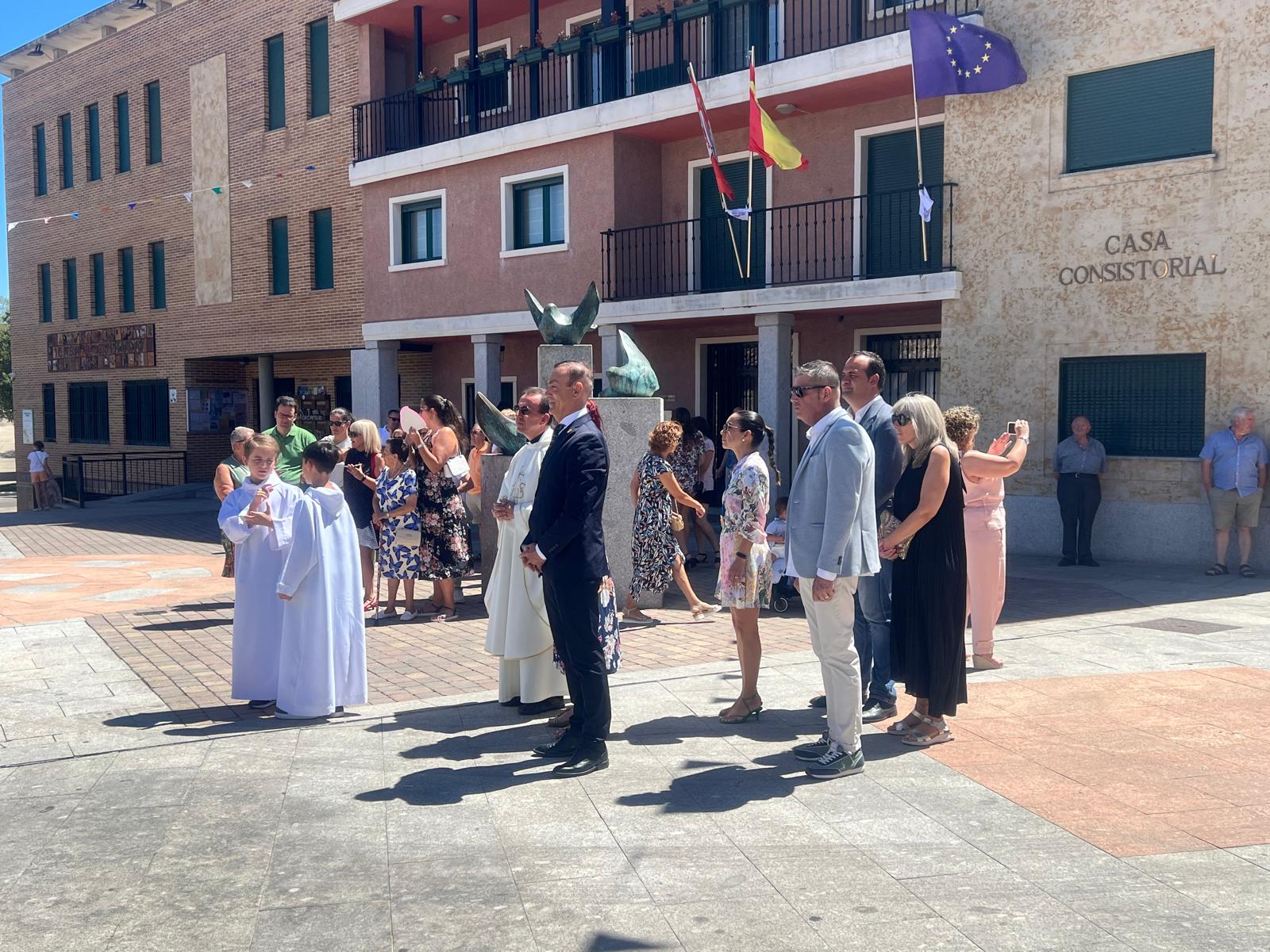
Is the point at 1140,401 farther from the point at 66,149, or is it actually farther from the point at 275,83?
the point at 66,149

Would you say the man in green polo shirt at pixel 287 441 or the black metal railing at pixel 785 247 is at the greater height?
the black metal railing at pixel 785 247

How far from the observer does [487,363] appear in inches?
814

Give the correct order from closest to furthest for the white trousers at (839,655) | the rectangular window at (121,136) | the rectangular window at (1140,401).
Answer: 1. the white trousers at (839,655)
2. the rectangular window at (1140,401)
3. the rectangular window at (121,136)

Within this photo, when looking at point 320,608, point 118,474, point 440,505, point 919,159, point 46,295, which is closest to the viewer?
point 320,608

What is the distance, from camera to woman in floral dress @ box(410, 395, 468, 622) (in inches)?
384

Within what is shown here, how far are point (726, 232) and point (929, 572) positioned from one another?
43.3 ft

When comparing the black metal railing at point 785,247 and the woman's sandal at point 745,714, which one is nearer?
the woman's sandal at point 745,714

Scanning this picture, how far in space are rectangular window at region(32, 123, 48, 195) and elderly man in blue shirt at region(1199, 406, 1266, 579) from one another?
31.1 m

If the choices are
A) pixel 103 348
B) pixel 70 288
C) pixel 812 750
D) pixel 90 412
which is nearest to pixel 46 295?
pixel 70 288

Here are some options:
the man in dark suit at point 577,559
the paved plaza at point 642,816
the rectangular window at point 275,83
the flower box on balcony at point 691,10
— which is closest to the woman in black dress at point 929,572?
the paved plaza at point 642,816

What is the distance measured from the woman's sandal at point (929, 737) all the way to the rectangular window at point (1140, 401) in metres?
8.58

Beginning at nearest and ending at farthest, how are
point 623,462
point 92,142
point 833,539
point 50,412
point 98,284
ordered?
point 833,539 → point 623,462 → point 92,142 → point 98,284 → point 50,412

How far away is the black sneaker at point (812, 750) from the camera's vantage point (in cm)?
577

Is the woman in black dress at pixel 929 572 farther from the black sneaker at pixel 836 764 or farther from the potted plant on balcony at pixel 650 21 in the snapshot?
the potted plant on balcony at pixel 650 21
